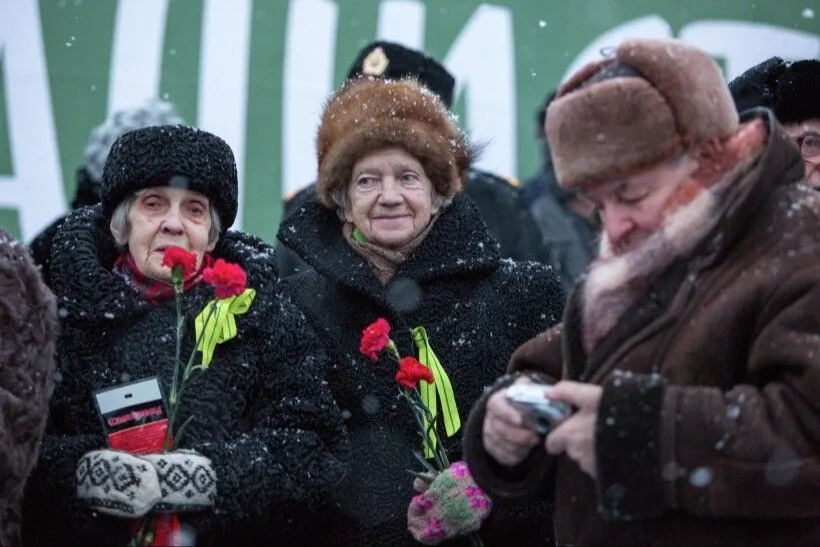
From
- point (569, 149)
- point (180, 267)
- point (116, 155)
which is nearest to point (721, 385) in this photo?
point (569, 149)

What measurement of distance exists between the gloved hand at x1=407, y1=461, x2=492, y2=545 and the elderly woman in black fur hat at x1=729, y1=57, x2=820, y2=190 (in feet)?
4.55

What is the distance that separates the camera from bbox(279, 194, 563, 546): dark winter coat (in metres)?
3.28

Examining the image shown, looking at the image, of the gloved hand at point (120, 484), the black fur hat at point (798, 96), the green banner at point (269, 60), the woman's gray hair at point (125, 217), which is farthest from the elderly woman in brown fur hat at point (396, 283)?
the green banner at point (269, 60)

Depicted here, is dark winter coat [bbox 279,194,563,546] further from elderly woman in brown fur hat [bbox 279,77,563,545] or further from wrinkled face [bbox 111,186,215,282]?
wrinkled face [bbox 111,186,215,282]

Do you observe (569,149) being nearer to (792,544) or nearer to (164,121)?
(792,544)

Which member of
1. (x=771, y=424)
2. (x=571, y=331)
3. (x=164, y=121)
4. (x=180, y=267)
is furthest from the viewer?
(x=164, y=121)

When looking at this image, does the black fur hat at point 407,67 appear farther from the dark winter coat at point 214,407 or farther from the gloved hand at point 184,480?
the gloved hand at point 184,480

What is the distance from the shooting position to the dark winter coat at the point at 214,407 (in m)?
2.92

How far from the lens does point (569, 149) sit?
2.09 metres

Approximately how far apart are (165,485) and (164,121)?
249 cm

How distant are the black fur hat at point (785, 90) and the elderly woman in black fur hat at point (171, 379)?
4.98 feet

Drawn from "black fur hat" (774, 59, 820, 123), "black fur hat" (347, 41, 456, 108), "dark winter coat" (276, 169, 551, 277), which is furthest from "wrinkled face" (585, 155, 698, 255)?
"black fur hat" (347, 41, 456, 108)

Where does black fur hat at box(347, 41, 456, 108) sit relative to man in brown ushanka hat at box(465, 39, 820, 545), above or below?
above

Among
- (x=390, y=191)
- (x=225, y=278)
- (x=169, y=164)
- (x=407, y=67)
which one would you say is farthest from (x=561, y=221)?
(x=225, y=278)
